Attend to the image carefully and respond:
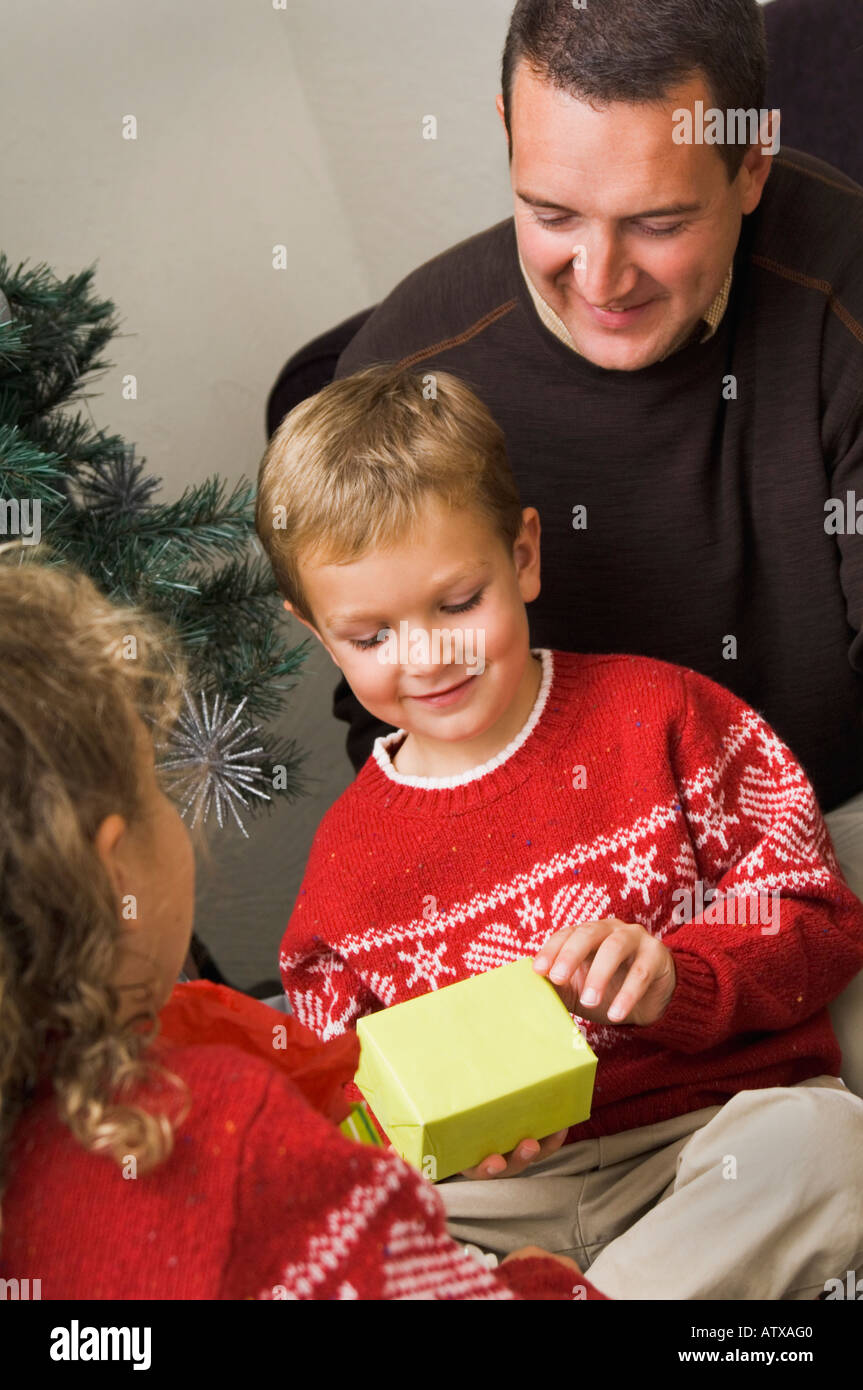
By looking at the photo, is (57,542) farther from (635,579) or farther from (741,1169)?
(741,1169)

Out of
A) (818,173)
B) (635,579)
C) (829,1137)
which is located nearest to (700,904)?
(829,1137)

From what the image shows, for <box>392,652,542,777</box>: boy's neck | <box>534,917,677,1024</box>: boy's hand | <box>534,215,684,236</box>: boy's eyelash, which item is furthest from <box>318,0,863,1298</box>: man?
<box>392,652,542,777</box>: boy's neck

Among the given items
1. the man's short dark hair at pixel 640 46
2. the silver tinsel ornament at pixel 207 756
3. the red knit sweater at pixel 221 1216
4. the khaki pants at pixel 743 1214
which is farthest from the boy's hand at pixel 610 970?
the man's short dark hair at pixel 640 46

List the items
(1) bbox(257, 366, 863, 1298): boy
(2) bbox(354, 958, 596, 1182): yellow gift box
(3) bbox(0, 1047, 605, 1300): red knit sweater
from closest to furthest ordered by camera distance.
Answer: (3) bbox(0, 1047, 605, 1300): red knit sweater
(2) bbox(354, 958, 596, 1182): yellow gift box
(1) bbox(257, 366, 863, 1298): boy

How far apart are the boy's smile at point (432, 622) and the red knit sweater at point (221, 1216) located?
0.49 m

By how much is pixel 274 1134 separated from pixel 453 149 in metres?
1.61

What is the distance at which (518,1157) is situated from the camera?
3.50 feet

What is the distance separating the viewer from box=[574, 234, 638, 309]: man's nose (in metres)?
1.23

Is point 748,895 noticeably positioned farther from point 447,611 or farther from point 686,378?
point 686,378

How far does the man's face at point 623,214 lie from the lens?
117 centimetres

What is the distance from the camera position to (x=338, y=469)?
3.80ft

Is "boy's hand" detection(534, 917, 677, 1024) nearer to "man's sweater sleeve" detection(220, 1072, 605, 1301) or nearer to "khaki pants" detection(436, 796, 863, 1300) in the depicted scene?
"khaki pants" detection(436, 796, 863, 1300)

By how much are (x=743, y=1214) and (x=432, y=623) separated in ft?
1.70

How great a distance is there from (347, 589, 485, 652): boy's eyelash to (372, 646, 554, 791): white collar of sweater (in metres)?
0.15
